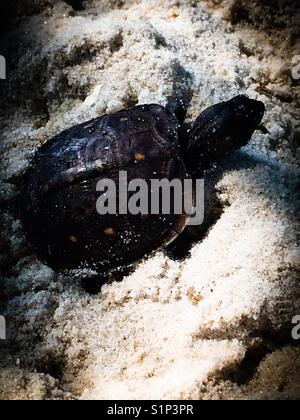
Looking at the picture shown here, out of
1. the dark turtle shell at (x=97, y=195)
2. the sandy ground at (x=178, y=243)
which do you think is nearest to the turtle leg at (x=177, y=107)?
the sandy ground at (x=178, y=243)

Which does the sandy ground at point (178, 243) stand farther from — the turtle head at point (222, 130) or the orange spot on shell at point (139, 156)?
the orange spot on shell at point (139, 156)

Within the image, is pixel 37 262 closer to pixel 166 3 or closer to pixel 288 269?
pixel 288 269

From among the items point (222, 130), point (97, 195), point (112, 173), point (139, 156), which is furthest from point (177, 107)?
point (97, 195)

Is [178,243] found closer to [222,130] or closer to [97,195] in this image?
[97,195]

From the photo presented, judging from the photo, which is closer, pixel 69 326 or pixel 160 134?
pixel 69 326
